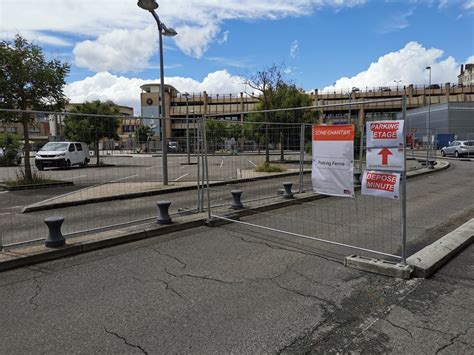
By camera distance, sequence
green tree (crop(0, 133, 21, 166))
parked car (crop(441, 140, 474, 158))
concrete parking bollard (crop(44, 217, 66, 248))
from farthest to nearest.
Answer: parked car (crop(441, 140, 474, 158)) < green tree (crop(0, 133, 21, 166)) < concrete parking bollard (crop(44, 217, 66, 248))

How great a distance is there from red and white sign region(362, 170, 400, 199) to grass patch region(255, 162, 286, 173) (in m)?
4.37

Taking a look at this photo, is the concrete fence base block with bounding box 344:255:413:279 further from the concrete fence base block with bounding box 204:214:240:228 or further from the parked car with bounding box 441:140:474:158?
the parked car with bounding box 441:140:474:158

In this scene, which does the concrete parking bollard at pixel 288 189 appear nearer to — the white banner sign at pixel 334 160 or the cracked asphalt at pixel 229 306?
the white banner sign at pixel 334 160

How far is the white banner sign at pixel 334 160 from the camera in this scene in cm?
570

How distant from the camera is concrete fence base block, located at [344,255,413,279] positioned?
196 inches

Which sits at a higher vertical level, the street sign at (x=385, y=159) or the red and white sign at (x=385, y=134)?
the red and white sign at (x=385, y=134)

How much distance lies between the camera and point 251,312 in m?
4.00

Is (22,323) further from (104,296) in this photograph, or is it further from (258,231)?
(258,231)

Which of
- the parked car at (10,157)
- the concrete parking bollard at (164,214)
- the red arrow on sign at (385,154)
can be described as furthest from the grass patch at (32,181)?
the red arrow on sign at (385,154)

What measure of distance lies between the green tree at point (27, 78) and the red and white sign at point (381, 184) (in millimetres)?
13751

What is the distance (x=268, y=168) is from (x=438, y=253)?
509 cm

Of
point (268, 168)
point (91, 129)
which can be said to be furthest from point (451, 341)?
point (91, 129)

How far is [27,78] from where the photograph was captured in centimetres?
1462

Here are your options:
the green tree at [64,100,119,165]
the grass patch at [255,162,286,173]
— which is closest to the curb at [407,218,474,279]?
the grass patch at [255,162,286,173]
